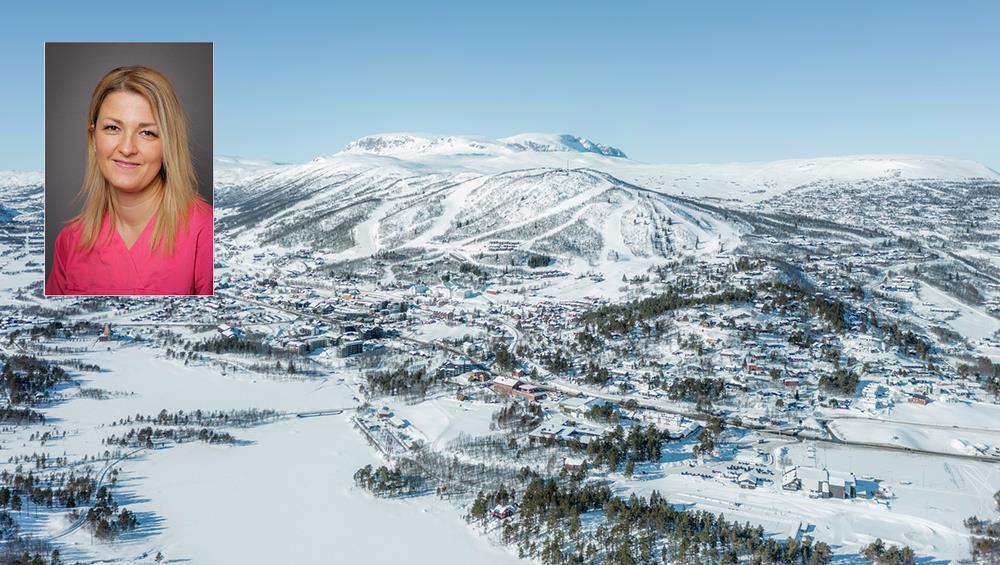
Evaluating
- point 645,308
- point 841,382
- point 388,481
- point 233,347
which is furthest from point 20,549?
point 645,308

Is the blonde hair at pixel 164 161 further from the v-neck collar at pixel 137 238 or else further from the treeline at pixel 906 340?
the treeline at pixel 906 340

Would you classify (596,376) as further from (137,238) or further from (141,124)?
(141,124)

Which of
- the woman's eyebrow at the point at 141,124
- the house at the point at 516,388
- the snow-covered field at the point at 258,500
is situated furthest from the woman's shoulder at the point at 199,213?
→ the house at the point at 516,388

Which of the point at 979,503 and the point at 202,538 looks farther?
the point at 979,503

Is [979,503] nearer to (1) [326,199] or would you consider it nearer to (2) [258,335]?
(2) [258,335]

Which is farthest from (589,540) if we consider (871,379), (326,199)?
(326,199)

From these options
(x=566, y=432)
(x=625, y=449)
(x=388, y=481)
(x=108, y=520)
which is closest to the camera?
(x=108, y=520)

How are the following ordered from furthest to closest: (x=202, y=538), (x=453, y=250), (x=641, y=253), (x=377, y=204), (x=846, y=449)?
1. (x=377, y=204)
2. (x=453, y=250)
3. (x=641, y=253)
4. (x=846, y=449)
5. (x=202, y=538)
